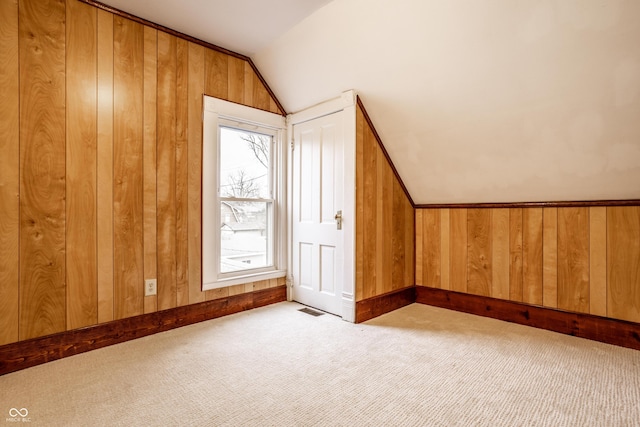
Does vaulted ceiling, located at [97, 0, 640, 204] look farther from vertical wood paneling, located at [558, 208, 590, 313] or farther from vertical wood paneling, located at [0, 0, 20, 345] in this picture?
vertical wood paneling, located at [0, 0, 20, 345]

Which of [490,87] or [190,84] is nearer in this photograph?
[490,87]

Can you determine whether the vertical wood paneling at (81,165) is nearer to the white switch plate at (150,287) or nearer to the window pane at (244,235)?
the white switch plate at (150,287)

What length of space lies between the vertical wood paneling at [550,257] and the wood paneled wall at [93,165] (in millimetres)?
2992

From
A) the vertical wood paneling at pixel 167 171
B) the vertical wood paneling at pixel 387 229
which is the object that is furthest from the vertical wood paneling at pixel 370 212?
the vertical wood paneling at pixel 167 171

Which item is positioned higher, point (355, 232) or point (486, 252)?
point (355, 232)

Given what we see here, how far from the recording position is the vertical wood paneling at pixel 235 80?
3123 mm

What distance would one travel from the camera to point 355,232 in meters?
2.89

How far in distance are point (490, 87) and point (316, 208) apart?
1814 mm

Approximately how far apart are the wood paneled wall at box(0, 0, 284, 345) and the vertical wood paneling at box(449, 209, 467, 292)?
8.06 feet

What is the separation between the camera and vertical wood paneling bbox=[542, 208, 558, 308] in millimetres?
2760

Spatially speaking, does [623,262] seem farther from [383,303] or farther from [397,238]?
[383,303]

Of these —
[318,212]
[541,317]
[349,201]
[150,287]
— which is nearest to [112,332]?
[150,287]

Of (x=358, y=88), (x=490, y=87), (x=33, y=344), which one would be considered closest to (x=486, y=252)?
(x=490, y=87)

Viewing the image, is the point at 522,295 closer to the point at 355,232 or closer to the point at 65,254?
the point at 355,232
